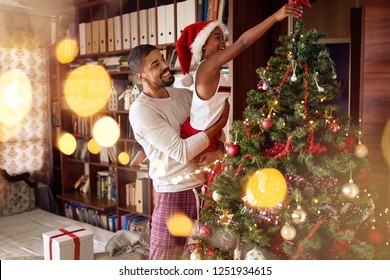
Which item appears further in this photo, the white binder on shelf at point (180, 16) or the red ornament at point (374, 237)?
the white binder on shelf at point (180, 16)

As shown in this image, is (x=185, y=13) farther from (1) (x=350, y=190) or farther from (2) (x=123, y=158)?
(1) (x=350, y=190)

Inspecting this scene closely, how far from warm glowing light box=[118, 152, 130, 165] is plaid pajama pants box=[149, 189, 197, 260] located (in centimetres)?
177

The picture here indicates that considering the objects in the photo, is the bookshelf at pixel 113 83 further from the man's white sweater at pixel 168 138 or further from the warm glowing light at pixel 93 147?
the man's white sweater at pixel 168 138

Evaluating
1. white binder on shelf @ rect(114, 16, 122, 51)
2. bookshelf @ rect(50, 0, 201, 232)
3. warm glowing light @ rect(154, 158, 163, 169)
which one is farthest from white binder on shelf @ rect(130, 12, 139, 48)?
warm glowing light @ rect(154, 158, 163, 169)

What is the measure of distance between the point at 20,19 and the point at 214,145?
2986 millimetres

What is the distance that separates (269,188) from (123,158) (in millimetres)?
2237

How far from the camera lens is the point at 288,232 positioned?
4.11 feet

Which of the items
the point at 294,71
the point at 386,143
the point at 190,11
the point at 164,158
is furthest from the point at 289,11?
the point at 190,11

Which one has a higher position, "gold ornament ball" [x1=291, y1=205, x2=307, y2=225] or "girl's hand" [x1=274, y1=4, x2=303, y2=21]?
"girl's hand" [x1=274, y1=4, x2=303, y2=21]

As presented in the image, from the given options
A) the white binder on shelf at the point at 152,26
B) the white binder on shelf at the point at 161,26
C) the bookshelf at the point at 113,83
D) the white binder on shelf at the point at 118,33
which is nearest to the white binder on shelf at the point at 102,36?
the bookshelf at the point at 113,83

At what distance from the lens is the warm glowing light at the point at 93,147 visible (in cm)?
360

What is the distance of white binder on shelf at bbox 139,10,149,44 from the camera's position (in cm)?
300

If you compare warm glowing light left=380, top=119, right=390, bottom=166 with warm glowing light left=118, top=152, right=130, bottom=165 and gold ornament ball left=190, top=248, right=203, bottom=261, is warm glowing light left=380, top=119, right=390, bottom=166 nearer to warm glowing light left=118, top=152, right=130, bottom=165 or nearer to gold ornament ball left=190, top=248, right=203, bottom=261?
gold ornament ball left=190, top=248, right=203, bottom=261

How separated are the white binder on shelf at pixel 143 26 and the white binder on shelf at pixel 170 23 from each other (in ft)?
0.73
